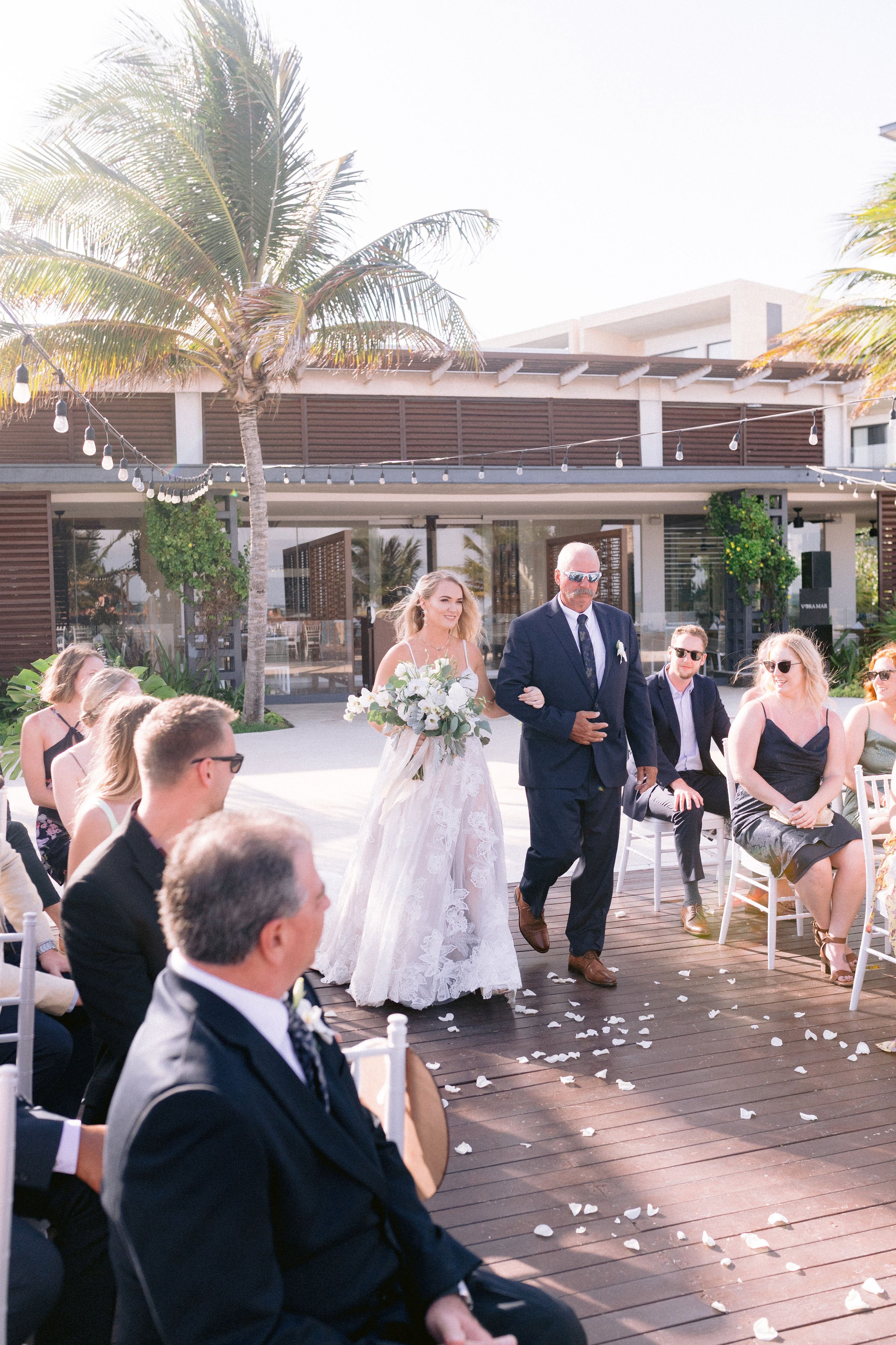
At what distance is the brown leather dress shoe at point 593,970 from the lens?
16.2ft

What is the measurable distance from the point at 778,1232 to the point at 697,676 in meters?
3.76

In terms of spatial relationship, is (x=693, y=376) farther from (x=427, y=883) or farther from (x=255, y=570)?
(x=427, y=883)

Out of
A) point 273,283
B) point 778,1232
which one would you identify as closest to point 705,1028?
point 778,1232

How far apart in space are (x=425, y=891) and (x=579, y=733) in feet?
3.52

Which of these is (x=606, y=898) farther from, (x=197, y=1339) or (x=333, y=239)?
(x=333, y=239)

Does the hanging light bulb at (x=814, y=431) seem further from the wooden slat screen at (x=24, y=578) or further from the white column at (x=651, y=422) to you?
the wooden slat screen at (x=24, y=578)

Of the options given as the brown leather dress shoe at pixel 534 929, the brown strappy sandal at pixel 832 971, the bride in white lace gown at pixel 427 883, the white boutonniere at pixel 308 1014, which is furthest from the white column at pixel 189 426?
the white boutonniere at pixel 308 1014

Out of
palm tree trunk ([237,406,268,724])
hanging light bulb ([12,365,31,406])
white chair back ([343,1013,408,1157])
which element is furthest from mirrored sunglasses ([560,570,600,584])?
palm tree trunk ([237,406,268,724])

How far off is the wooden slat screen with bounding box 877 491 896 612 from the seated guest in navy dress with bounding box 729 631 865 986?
1522 cm

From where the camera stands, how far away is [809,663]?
531 cm

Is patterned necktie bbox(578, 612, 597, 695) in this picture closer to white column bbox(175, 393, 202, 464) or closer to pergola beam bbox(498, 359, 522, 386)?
white column bbox(175, 393, 202, 464)

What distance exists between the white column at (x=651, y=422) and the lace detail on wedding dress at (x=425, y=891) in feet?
47.7

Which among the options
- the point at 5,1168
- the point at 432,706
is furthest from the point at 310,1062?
the point at 432,706

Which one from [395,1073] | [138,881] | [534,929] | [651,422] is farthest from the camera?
[651,422]
